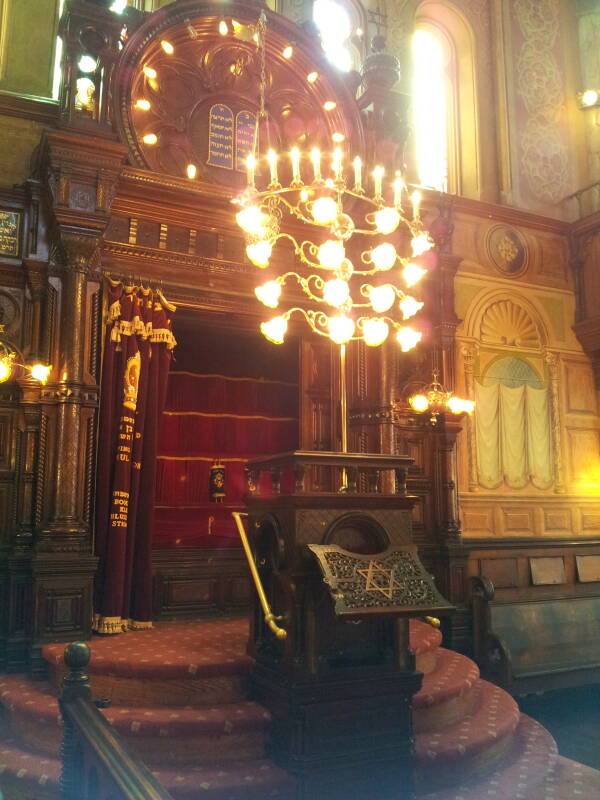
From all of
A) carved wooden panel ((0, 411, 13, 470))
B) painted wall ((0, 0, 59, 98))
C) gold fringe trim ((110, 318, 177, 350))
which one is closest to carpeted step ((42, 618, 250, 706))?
carved wooden panel ((0, 411, 13, 470))

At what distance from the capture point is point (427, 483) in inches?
280

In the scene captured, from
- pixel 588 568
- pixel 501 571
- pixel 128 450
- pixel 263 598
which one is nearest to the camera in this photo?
pixel 263 598

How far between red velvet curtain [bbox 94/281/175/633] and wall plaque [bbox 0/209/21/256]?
822 mm

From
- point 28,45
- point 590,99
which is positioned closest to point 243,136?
point 28,45

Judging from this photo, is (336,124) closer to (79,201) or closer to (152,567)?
(79,201)

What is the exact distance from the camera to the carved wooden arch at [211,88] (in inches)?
242

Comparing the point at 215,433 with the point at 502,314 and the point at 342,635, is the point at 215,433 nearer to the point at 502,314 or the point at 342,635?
the point at 502,314

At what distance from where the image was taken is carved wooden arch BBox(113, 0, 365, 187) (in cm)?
614

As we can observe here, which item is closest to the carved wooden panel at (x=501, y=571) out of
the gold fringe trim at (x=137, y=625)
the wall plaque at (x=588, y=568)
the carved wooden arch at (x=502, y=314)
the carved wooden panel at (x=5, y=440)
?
the wall plaque at (x=588, y=568)

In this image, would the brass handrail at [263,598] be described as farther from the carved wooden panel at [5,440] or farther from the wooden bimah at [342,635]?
the carved wooden panel at [5,440]

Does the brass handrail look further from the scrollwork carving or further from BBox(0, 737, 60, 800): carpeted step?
the scrollwork carving

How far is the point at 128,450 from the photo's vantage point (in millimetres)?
5438

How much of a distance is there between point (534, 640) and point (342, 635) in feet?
14.1

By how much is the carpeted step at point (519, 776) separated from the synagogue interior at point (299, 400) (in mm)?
26
